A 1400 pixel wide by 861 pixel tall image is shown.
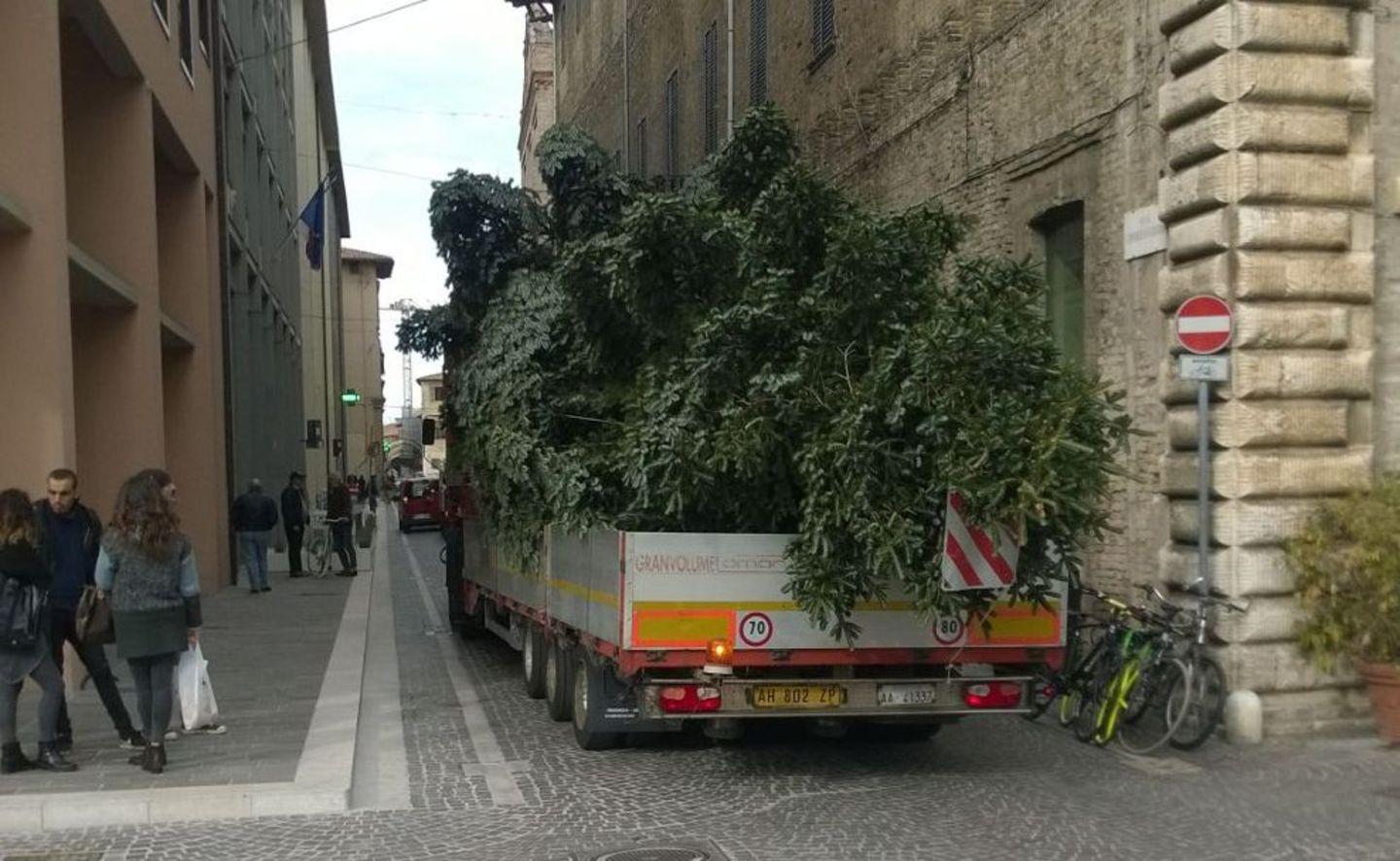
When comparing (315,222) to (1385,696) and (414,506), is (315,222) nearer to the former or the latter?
(414,506)

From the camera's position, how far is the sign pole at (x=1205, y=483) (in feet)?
31.0

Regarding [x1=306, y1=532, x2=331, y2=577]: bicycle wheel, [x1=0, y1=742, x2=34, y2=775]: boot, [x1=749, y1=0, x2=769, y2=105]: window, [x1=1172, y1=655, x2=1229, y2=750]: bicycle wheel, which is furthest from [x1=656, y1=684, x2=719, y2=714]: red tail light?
[x1=306, y1=532, x2=331, y2=577]: bicycle wheel

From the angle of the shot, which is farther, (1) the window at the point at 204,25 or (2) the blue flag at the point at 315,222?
(2) the blue flag at the point at 315,222

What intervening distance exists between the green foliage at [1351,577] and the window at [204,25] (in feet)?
58.0

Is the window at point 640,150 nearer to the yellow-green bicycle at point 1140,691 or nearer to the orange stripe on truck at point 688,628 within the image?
the yellow-green bicycle at point 1140,691

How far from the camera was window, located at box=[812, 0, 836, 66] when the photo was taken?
1853 cm

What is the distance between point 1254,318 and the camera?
9.50 metres

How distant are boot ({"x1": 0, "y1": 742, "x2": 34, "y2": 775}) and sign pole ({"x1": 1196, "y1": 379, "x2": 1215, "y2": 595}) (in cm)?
713

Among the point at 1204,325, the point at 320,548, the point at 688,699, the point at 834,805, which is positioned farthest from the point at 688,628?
the point at 320,548

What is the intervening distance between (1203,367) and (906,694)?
9.87ft

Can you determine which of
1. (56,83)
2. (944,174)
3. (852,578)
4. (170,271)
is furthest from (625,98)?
(852,578)

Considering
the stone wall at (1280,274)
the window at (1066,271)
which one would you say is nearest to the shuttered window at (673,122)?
the window at (1066,271)

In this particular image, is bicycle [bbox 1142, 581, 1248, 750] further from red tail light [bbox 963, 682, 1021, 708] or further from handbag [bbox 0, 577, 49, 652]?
handbag [bbox 0, 577, 49, 652]

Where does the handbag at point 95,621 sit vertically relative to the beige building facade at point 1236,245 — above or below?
below
